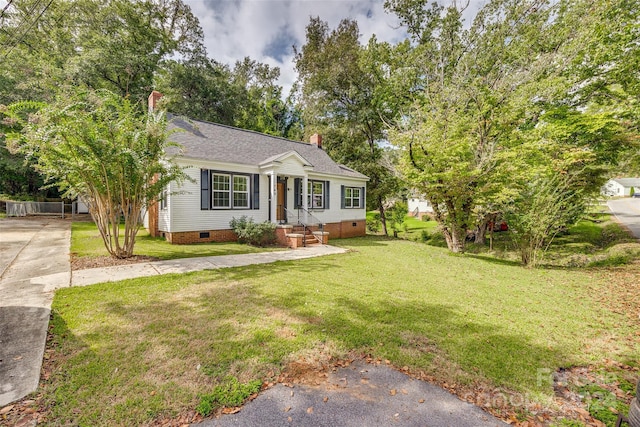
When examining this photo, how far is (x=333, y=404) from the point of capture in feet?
8.34

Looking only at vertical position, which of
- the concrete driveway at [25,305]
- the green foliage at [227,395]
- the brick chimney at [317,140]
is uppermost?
the brick chimney at [317,140]

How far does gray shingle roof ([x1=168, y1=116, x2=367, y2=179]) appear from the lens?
445 inches

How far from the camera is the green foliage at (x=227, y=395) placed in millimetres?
2434

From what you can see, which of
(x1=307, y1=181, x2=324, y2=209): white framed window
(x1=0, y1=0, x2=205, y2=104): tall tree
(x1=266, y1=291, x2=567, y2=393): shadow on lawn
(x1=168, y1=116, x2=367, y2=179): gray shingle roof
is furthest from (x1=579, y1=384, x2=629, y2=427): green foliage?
(x1=0, y1=0, x2=205, y2=104): tall tree

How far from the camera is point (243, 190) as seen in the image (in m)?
12.2

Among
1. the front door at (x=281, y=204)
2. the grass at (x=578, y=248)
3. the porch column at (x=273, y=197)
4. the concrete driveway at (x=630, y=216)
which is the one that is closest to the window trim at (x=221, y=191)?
the porch column at (x=273, y=197)

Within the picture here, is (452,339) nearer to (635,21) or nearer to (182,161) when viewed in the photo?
(182,161)

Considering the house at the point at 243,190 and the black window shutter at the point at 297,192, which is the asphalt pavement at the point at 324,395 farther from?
the black window shutter at the point at 297,192

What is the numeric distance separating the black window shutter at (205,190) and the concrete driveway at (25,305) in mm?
4400

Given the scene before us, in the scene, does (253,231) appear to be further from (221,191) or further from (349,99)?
(349,99)

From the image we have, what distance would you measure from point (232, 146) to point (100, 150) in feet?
22.2

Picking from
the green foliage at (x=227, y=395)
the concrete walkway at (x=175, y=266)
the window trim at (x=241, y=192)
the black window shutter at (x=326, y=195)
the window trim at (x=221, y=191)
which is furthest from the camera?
the black window shutter at (x=326, y=195)

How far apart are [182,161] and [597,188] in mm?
21905

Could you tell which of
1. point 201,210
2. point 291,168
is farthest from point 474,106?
point 201,210
